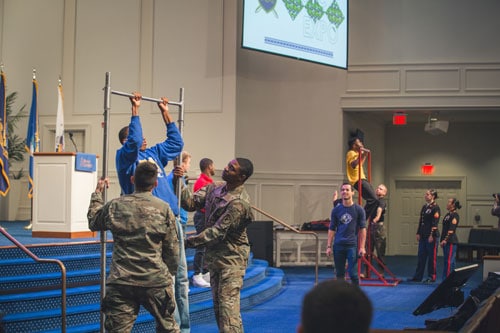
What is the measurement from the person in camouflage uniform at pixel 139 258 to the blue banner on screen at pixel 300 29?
9872 millimetres

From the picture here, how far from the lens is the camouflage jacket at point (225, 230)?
5.42 metres

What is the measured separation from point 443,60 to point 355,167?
5564 millimetres

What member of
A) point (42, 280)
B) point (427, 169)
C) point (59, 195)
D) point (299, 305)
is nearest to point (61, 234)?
point (59, 195)

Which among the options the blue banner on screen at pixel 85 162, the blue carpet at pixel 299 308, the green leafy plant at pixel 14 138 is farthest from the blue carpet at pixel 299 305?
the green leafy plant at pixel 14 138

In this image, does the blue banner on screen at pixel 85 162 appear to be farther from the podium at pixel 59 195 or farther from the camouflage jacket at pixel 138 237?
the camouflage jacket at pixel 138 237

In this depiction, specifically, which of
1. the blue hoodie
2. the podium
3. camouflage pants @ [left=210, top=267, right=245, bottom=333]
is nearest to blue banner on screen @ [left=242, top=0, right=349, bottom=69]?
the podium

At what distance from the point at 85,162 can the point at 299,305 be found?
3696 mm

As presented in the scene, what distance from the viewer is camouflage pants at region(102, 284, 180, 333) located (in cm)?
455

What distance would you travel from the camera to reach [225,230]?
214 inches

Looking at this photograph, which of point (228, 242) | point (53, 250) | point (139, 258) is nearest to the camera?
point (139, 258)

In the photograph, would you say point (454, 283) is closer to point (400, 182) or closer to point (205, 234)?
point (205, 234)


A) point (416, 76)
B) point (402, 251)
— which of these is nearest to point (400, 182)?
point (402, 251)

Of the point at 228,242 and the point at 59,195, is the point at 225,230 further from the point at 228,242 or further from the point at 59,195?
the point at 59,195

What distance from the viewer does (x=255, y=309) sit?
9461 mm
